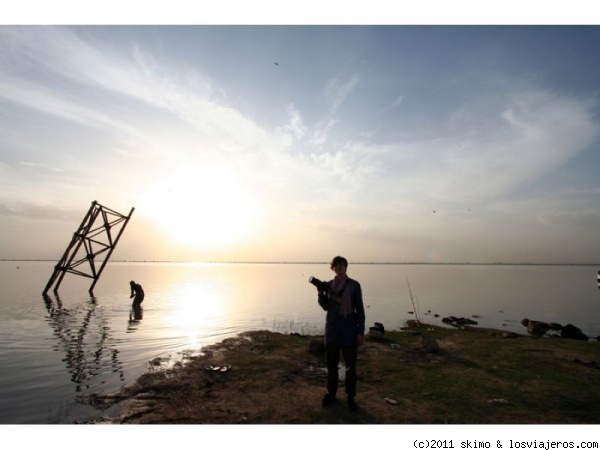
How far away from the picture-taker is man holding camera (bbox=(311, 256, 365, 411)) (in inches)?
256

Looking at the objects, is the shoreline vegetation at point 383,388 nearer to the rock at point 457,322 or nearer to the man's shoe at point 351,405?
the man's shoe at point 351,405

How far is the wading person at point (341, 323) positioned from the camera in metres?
6.50

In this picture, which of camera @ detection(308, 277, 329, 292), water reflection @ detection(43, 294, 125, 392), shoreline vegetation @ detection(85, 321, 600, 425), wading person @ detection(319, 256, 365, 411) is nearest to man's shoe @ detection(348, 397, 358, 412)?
shoreline vegetation @ detection(85, 321, 600, 425)

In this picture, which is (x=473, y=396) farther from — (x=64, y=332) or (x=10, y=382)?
(x=64, y=332)

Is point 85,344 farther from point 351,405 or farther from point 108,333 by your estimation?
point 351,405

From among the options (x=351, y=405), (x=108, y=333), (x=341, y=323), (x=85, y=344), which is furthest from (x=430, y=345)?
(x=108, y=333)

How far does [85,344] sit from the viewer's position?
13.9m

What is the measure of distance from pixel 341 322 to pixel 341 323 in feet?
0.07

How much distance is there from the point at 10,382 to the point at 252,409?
8.51 m

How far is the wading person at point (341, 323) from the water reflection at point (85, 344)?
7.02m

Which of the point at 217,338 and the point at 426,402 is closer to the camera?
the point at 426,402

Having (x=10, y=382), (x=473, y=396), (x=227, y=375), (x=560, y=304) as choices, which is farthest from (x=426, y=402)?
(x=560, y=304)

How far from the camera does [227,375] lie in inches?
350

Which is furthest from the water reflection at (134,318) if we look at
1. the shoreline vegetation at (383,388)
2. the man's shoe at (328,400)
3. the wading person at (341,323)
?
the wading person at (341,323)
